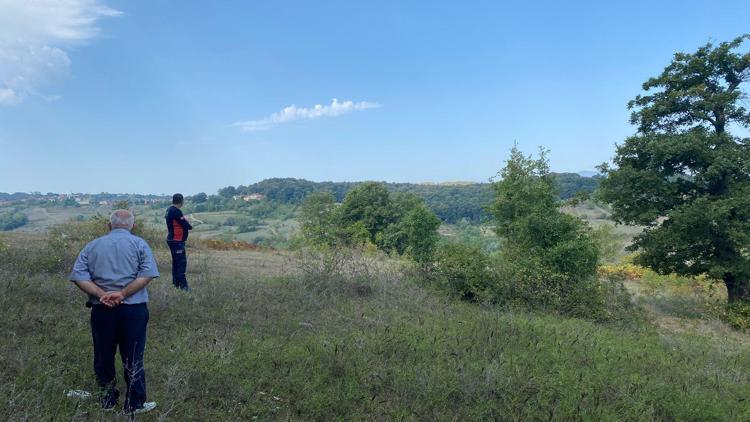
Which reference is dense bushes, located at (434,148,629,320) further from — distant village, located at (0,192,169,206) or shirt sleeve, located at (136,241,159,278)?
distant village, located at (0,192,169,206)

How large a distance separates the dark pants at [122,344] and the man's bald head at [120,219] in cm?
72

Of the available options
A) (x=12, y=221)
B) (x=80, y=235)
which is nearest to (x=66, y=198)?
(x=12, y=221)

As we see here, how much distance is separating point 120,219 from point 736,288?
1717 centimetres

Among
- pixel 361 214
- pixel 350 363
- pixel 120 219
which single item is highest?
pixel 120 219

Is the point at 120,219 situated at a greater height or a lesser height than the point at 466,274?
greater

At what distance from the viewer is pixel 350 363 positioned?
5.40 metres

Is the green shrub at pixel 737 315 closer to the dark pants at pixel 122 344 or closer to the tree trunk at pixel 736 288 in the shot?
the tree trunk at pixel 736 288

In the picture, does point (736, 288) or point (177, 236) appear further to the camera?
point (736, 288)

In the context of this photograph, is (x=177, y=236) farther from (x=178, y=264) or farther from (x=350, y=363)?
(x=350, y=363)

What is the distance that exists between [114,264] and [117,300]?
318mm

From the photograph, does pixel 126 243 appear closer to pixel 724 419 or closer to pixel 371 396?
pixel 371 396

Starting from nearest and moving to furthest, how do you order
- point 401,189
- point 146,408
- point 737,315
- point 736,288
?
point 146,408 < point 737,315 < point 736,288 < point 401,189

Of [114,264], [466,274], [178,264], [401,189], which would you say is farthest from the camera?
[401,189]

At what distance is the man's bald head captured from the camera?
405 centimetres
